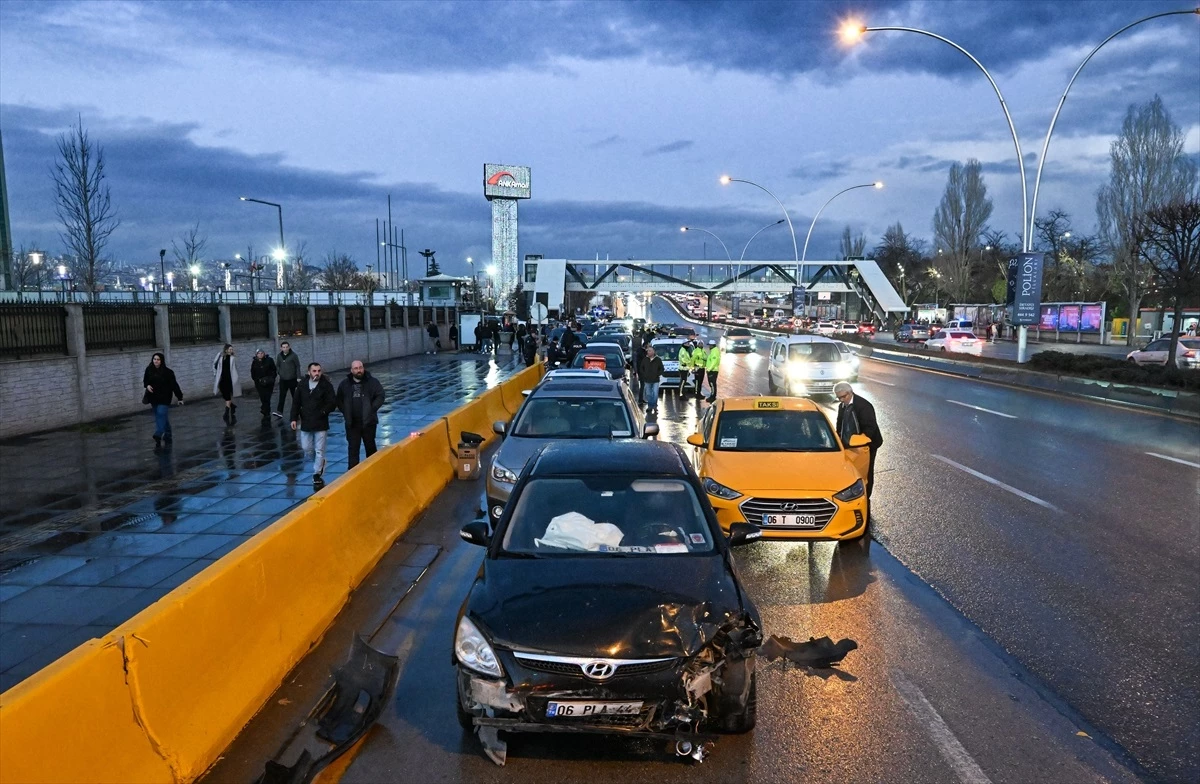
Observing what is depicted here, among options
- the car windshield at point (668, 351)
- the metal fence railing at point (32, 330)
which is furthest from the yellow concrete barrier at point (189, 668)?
the car windshield at point (668, 351)

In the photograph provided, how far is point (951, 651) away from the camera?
5.97m

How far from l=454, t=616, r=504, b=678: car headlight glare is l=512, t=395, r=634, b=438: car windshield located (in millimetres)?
5853

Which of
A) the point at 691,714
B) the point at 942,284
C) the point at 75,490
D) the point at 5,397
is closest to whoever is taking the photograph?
the point at 691,714

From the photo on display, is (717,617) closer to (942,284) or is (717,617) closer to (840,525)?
(840,525)

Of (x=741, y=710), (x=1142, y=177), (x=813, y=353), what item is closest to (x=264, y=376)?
(x=813, y=353)

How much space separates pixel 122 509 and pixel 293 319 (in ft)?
65.8

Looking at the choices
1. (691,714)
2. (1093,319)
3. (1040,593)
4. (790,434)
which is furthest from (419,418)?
(1093,319)

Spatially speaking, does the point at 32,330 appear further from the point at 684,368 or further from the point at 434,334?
the point at 434,334

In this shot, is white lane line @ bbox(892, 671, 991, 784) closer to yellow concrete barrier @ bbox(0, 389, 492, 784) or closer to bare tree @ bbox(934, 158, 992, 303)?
yellow concrete barrier @ bbox(0, 389, 492, 784)

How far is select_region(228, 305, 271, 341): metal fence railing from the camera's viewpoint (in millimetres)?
24891

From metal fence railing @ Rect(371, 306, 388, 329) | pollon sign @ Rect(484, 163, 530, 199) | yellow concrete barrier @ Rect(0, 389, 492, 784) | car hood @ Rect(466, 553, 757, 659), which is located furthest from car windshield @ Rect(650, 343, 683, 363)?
pollon sign @ Rect(484, 163, 530, 199)

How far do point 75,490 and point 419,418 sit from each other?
8836 mm

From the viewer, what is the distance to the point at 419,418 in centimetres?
1991

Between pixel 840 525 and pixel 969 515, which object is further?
pixel 969 515
